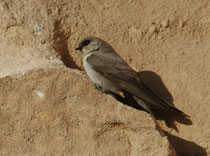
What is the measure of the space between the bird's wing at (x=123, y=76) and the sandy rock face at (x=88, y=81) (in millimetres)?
186

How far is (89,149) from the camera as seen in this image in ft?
Result: 13.1

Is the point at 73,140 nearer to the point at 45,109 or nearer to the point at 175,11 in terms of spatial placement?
the point at 45,109

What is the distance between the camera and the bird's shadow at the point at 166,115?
4543mm

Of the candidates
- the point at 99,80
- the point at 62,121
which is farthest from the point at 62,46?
the point at 62,121

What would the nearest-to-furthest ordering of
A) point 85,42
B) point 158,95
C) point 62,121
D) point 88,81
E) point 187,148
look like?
point 62,121, point 88,81, point 187,148, point 158,95, point 85,42

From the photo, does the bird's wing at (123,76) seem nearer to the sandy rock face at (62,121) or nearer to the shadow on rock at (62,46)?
the shadow on rock at (62,46)

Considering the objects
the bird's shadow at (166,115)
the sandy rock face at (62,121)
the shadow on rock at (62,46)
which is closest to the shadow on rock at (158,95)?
the bird's shadow at (166,115)

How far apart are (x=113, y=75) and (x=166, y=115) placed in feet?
2.23

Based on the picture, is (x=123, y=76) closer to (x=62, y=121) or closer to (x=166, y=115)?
(x=166, y=115)

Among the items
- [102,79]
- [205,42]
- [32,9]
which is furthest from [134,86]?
[32,9]

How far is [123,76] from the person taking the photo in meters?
4.89

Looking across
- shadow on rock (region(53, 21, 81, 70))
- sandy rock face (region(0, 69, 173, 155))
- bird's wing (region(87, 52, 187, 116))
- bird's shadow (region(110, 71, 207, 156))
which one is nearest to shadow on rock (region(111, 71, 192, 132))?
bird's shadow (region(110, 71, 207, 156))

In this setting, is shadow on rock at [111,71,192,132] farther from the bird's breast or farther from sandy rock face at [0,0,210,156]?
the bird's breast

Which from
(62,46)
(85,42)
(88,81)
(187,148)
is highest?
(88,81)
